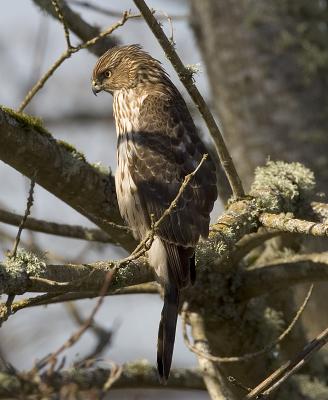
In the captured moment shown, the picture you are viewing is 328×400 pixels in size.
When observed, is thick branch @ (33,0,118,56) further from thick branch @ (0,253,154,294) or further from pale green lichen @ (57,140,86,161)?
thick branch @ (0,253,154,294)

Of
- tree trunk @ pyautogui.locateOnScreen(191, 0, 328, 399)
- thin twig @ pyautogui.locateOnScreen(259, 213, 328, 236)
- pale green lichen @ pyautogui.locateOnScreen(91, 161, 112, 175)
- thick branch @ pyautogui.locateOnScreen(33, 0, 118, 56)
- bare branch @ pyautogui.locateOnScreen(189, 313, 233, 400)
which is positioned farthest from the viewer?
tree trunk @ pyautogui.locateOnScreen(191, 0, 328, 399)

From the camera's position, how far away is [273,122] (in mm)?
7359

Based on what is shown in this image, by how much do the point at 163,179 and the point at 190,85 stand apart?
105cm

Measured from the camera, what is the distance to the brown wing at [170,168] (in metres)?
5.15

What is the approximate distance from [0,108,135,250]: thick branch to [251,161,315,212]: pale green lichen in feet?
2.72

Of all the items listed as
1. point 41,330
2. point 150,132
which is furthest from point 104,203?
point 41,330

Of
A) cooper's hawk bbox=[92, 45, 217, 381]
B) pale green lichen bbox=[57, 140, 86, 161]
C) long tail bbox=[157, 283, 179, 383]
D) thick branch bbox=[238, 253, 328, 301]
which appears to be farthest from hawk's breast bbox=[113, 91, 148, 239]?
thick branch bbox=[238, 253, 328, 301]

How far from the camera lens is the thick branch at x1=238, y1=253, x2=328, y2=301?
5168 millimetres

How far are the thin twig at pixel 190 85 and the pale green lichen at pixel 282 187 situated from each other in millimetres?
160

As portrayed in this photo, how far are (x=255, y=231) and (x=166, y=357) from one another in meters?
0.82

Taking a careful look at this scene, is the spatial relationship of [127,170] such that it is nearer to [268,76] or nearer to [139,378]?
[139,378]

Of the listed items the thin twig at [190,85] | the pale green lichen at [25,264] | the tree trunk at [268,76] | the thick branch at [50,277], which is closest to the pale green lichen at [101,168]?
the thin twig at [190,85]

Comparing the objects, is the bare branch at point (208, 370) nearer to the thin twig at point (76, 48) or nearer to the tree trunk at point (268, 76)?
the thin twig at point (76, 48)

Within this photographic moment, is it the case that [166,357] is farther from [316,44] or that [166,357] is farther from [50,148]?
[316,44]
